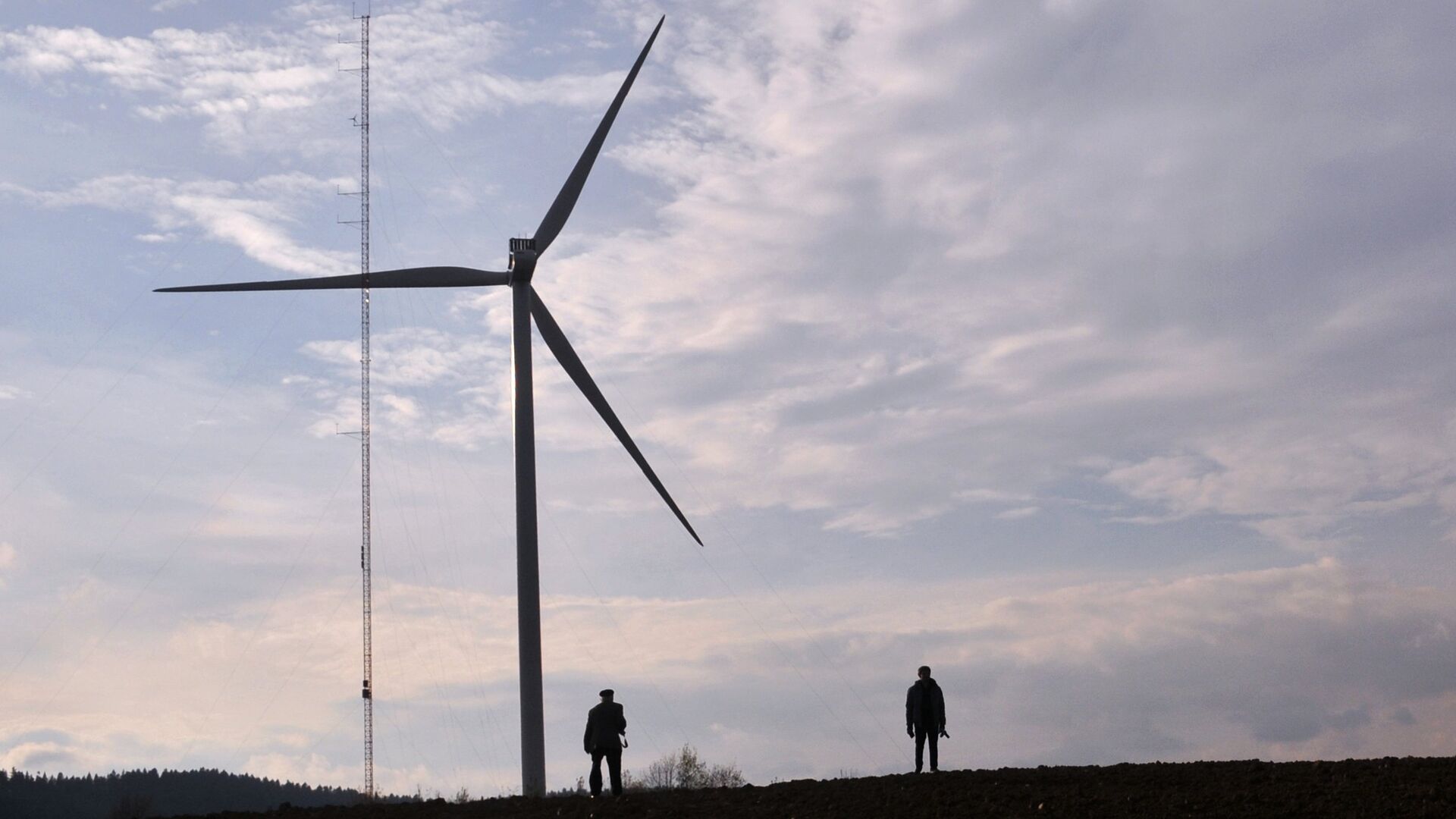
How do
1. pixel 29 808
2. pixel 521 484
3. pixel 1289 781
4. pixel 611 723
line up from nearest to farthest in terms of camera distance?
pixel 1289 781 → pixel 611 723 → pixel 521 484 → pixel 29 808

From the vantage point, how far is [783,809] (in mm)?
31484

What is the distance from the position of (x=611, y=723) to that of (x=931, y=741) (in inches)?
286

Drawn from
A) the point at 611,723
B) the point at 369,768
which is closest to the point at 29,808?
the point at 369,768

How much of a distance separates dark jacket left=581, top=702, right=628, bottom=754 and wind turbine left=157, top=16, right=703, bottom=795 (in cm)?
799

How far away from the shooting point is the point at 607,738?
3491cm

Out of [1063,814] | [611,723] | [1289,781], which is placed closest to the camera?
[1063,814]

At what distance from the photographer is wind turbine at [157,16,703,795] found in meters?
44.7

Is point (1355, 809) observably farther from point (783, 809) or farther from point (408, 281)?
point (408, 281)

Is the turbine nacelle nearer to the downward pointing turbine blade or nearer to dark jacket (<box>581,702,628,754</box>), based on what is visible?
the downward pointing turbine blade

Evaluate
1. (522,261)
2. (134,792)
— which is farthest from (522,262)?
(134,792)

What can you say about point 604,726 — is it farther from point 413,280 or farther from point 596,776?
point 413,280

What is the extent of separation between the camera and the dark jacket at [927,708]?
36.0 m

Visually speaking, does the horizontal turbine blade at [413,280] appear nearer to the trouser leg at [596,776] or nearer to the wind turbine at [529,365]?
the wind turbine at [529,365]

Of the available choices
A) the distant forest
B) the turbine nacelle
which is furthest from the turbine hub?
the distant forest
